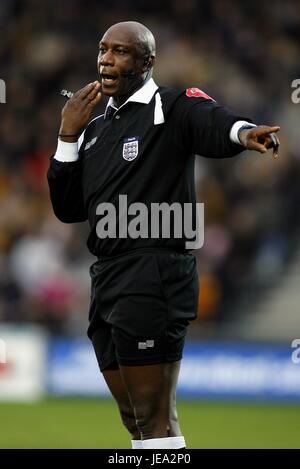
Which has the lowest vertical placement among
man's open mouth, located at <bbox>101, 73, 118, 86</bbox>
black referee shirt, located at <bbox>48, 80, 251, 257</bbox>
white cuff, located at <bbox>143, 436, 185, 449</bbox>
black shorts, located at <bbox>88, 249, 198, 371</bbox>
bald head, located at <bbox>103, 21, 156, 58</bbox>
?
white cuff, located at <bbox>143, 436, 185, 449</bbox>

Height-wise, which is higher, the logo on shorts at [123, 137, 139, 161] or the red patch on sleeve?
the red patch on sleeve

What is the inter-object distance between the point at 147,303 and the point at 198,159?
9789mm

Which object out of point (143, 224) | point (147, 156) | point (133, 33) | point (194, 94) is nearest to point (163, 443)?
point (143, 224)

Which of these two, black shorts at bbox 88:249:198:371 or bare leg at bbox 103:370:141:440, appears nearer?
black shorts at bbox 88:249:198:371

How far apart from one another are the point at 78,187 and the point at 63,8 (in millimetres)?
12458

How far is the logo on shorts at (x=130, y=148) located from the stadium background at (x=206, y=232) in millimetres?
6475

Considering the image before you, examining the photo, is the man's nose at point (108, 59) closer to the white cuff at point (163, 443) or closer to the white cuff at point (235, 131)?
the white cuff at point (235, 131)

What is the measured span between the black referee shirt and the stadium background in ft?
20.7

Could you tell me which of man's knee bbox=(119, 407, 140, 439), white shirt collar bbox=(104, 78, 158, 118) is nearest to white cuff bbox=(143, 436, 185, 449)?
man's knee bbox=(119, 407, 140, 439)

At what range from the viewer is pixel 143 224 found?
530 cm

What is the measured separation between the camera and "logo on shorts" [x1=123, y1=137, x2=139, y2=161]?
5.31 metres

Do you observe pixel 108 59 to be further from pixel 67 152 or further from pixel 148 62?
pixel 67 152

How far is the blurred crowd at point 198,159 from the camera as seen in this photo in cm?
1447

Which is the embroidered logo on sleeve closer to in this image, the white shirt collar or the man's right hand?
the man's right hand
